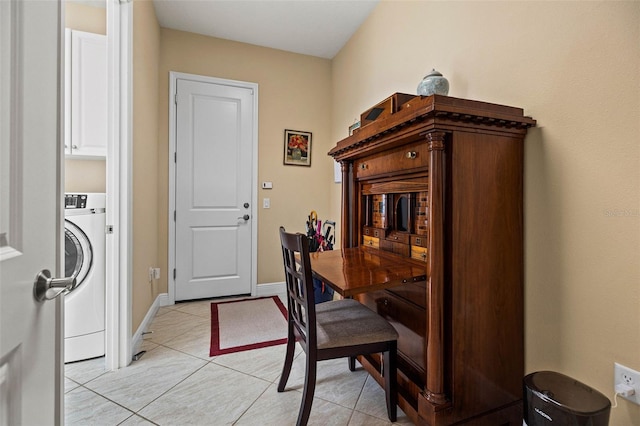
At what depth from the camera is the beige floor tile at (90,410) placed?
1.43 m

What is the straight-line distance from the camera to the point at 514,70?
1.48 m

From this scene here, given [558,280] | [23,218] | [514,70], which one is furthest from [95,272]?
[514,70]

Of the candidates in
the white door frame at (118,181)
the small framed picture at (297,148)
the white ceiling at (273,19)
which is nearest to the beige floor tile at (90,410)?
the white door frame at (118,181)

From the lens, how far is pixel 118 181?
187 centimetres

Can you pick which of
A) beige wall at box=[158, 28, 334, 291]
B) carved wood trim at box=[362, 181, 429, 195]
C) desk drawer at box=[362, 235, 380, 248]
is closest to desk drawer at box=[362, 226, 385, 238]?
desk drawer at box=[362, 235, 380, 248]

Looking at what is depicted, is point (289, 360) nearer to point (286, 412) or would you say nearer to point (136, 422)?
point (286, 412)

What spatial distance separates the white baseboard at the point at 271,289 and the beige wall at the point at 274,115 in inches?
2.3

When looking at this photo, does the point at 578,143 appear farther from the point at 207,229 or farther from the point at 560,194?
the point at 207,229

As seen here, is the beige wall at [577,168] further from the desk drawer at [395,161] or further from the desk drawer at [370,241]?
the desk drawer at [370,241]

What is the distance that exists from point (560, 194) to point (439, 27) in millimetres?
1326

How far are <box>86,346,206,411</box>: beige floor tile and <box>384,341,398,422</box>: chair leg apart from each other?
47.3 inches

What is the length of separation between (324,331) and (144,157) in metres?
1.98

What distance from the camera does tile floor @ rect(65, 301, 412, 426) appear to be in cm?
146

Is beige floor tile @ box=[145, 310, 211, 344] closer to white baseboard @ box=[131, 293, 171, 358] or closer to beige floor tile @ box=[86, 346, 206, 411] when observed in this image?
white baseboard @ box=[131, 293, 171, 358]
